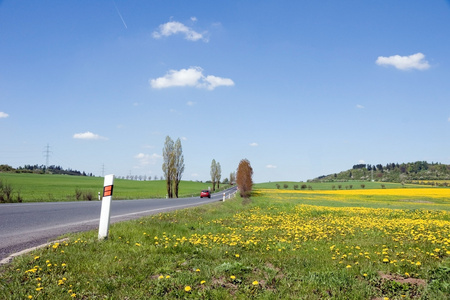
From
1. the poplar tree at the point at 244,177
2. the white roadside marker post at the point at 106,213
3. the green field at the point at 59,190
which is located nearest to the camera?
the white roadside marker post at the point at 106,213

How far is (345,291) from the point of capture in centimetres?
488

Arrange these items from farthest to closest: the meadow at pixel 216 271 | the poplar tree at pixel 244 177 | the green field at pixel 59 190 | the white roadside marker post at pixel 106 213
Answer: the poplar tree at pixel 244 177 < the green field at pixel 59 190 < the white roadside marker post at pixel 106 213 < the meadow at pixel 216 271

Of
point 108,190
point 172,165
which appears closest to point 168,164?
point 172,165

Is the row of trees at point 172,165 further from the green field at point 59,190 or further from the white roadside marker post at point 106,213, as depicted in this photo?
the white roadside marker post at point 106,213

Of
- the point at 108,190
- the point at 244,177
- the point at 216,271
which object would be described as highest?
the point at 244,177

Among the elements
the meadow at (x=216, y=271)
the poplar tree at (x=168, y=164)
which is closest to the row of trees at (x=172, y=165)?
the poplar tree at (x=168, y=164)

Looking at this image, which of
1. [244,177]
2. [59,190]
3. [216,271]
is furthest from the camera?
[59,190]

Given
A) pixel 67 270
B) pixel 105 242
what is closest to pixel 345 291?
pixel 67 270

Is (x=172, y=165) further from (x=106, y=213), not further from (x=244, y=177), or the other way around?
(x=106, y=213)

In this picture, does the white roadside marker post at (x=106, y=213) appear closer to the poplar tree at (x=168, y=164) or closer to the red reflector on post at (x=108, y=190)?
the red reflector on post at (x=108, y=190)

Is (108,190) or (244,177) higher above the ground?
(244,177)

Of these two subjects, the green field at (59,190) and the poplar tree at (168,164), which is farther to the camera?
the poplar tree at (168,164)

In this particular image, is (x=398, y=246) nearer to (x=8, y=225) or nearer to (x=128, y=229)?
(x=128, y=229)

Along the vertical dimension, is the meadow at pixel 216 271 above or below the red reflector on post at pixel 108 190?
below
